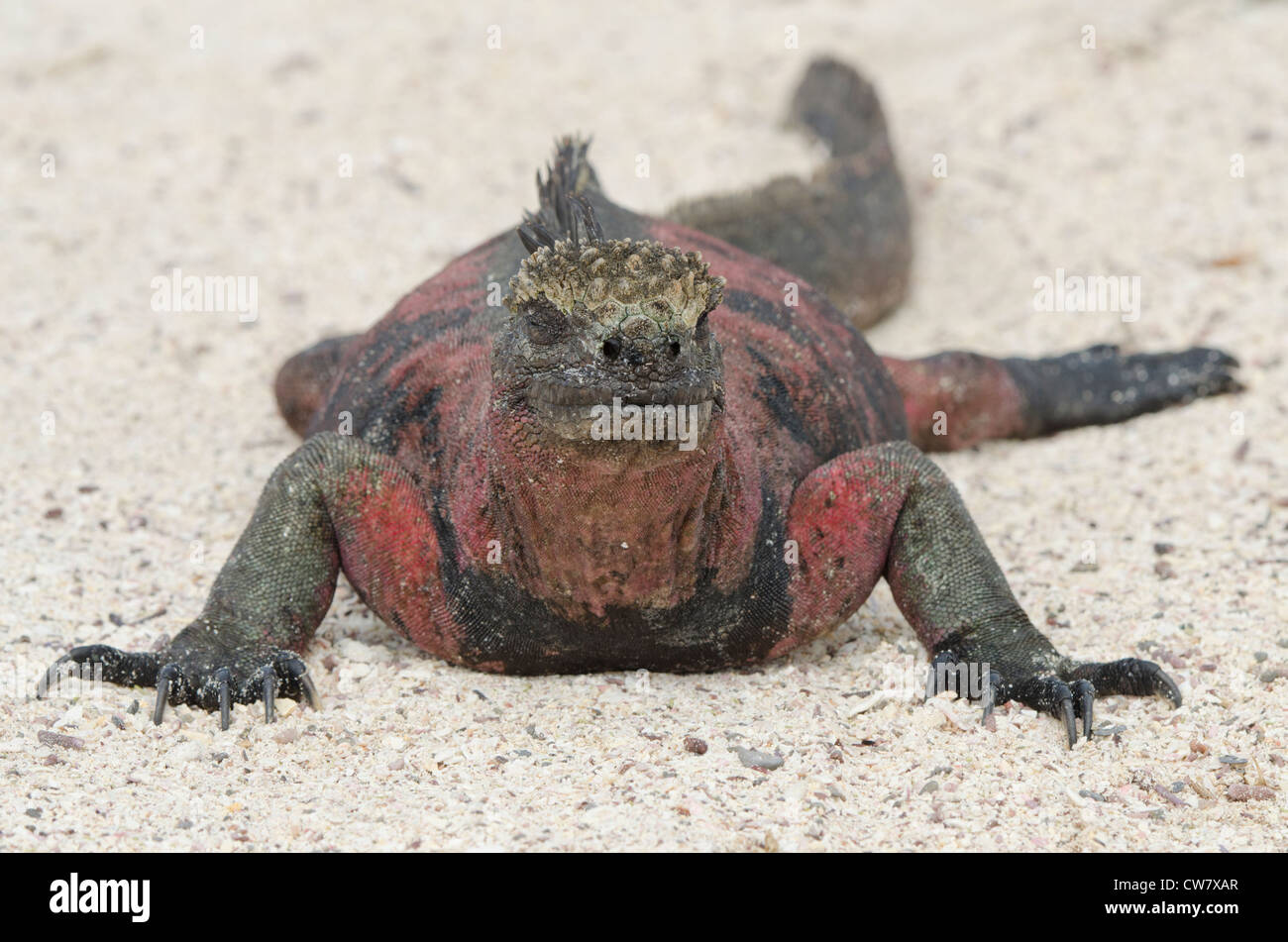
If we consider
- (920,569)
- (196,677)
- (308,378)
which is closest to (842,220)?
(308,378)

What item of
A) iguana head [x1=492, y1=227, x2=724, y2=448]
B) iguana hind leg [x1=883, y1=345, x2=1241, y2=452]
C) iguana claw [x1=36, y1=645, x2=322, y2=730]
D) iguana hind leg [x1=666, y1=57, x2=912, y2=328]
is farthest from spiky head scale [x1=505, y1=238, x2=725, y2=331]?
iguana hind leg [x1=666, y1=57, x2=912, y2=328]

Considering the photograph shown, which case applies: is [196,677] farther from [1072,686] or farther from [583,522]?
[1072,686]

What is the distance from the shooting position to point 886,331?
9336mm

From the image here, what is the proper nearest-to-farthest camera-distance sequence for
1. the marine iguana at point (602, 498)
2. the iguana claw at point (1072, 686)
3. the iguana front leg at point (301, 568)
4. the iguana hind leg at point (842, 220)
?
the marine iguana at point (602, 498) → the iguana claw at point (1072, 686) → the iguana front leg at point (301, 568) → the iguana hind leg at point (842, 220)

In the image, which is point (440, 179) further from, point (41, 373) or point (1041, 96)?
point (1041, 96)

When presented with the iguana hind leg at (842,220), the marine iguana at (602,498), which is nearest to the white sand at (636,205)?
the marine iguana at (602,498)

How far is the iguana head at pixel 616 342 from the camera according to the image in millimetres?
4086

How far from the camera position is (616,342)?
4.09 m

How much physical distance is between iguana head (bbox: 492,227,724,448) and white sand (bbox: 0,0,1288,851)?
43.1 inches

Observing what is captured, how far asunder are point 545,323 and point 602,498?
0.51 meters

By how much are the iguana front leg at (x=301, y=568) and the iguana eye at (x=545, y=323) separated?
1.22m

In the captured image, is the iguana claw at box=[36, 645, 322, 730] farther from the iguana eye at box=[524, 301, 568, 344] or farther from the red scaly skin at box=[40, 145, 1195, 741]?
the iguana eye at box=[524, 301, 568, 344]

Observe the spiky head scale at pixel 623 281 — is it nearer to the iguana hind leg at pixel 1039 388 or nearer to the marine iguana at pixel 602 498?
the marine iguana at pixel 602 498

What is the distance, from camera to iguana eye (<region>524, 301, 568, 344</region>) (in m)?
4.21
